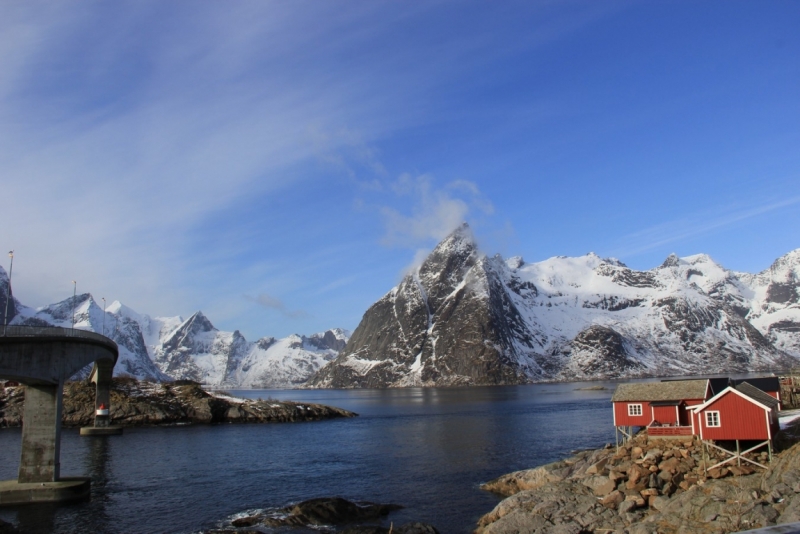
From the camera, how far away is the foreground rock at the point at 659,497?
3119 cm

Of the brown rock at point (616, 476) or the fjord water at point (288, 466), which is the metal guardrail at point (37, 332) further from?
the brown rock at point (616, 476)

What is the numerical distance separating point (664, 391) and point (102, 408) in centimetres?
9330

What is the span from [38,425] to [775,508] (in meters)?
54.2

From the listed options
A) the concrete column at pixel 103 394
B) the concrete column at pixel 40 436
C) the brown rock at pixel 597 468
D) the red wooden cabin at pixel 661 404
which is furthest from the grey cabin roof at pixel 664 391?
the concrete column at pixel 103 394

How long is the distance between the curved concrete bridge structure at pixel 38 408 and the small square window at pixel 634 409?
50086 millimetres

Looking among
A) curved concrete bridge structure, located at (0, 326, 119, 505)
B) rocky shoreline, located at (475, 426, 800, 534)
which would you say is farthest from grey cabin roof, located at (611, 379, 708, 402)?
curved concrete bridge structure, located at (0, 326, 119, 505)

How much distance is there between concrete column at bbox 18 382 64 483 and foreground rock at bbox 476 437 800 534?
120 feet

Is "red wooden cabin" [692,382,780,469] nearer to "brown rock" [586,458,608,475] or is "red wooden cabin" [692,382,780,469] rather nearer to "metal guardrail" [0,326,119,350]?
"brown rock" [586,458,608,475]

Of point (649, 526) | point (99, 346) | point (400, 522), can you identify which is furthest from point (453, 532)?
point (99, 346)

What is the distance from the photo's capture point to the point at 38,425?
4869 centimetres

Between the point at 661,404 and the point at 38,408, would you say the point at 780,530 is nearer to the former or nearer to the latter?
the point at 661,404

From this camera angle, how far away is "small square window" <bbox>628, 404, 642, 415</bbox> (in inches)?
2139

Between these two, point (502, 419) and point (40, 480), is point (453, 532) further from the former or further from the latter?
point (502, 419)

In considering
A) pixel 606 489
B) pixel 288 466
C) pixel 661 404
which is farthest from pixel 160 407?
pixel 606 489
